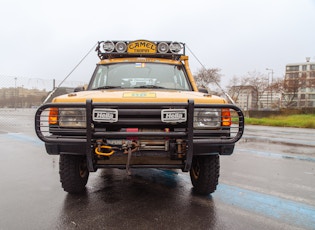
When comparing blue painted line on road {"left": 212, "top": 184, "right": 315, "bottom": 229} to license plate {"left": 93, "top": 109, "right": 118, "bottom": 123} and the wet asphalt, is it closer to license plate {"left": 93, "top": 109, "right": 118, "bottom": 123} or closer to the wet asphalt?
the wet asphalt

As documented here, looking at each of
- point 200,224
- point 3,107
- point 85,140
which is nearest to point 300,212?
point 200,224

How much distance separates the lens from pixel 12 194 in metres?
3.77

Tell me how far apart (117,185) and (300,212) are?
2.69 metres

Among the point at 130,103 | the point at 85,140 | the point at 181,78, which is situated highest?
the point at 181,78

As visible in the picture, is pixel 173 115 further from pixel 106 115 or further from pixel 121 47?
pixel 121 47

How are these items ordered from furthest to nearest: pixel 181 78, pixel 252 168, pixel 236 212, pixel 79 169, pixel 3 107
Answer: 1. pixel 3 107
2. pixel 252 168
3. pixel 181 78
4. pixel 79 169
5. pixel 236 212

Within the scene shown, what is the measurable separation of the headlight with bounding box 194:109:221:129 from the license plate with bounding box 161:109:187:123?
23 centimetres

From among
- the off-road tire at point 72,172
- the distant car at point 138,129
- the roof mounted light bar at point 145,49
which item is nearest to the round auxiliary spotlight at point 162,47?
the roof mounted light bar at point 145,49

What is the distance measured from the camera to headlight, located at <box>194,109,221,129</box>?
3.04 metres

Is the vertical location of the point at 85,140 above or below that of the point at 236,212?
above

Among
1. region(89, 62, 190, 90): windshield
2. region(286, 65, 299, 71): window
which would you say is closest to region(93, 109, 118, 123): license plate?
region(89, 62, 190, 90): windshield

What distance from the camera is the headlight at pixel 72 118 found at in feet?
9.85

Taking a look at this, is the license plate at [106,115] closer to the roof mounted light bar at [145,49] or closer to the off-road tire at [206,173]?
the off-road tire at [206,173]

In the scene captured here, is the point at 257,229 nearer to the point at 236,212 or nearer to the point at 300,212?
the point at 236,212
